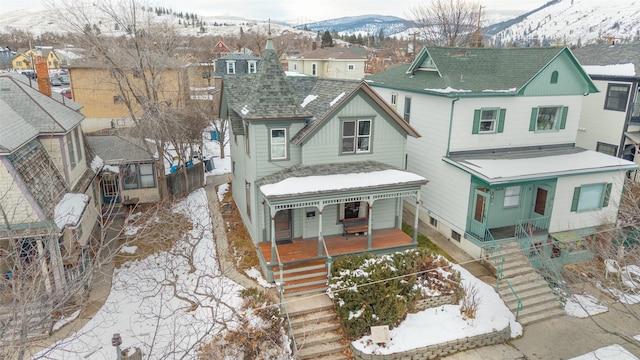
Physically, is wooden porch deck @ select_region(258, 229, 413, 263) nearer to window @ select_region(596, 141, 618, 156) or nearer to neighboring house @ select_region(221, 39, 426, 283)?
neighboring house @ select_region(221, 39, 426, 283)

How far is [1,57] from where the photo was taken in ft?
305

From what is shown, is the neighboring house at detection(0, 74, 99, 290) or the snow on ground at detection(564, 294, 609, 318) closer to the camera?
the neighboring house at detection(0, 74, 99, 290)

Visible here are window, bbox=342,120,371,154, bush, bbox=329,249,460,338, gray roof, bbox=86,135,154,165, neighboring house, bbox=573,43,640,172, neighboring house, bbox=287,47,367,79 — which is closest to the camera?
bush, bbox=329,249,460,338

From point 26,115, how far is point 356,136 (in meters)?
Answer: 13.3

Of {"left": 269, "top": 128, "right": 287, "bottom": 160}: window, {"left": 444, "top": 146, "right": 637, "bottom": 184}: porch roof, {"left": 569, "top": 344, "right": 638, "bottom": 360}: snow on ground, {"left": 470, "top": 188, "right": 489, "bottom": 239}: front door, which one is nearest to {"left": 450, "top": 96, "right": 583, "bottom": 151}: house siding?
{"left": 444, "top": 146, "right": 637, "bottom": 184}: porch roof

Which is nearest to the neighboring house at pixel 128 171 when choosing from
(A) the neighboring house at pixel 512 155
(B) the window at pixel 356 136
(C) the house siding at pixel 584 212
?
(B) the window at pixel 356 136

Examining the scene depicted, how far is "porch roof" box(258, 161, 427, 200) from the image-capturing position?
15281 mm

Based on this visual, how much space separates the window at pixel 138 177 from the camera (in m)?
23.2

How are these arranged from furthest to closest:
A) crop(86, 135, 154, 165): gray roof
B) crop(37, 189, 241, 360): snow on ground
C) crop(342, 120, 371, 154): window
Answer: crop(86, 135, 154, 165): gray roof < crop(342, 120, 371, 154): window < crop(37, 189, 241, 360): snow on ground

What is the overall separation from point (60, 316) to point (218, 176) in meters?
16.6

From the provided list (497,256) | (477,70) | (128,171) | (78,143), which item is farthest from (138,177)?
(477,70)

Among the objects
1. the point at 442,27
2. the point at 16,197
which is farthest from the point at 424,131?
the point at 442,27

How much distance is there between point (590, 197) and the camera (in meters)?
19.5

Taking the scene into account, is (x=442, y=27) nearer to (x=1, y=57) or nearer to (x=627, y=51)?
(x=627, y=51)
